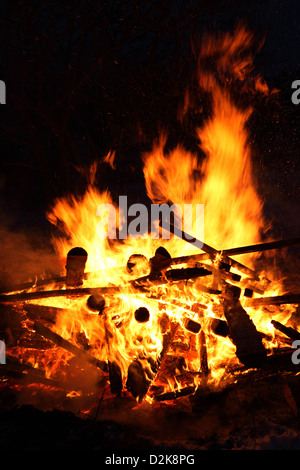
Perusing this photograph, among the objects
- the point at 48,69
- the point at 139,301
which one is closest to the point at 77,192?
the point at 48,69

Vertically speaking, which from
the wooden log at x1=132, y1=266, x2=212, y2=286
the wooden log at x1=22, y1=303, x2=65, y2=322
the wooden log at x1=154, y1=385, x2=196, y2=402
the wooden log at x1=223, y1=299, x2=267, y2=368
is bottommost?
the wooden log at x1=154, y1=385, x2=196, y2=402

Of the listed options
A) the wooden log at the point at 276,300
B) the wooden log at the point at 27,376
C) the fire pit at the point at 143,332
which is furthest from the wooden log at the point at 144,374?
the wooden log at the point at 276,300

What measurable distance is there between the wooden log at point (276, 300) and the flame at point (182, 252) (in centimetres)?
32

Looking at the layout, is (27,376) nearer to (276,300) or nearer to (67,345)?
(67,345)

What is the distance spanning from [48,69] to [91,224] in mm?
3504

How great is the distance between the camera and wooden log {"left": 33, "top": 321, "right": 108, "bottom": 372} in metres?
3.38

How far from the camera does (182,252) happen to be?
4945 millimetres

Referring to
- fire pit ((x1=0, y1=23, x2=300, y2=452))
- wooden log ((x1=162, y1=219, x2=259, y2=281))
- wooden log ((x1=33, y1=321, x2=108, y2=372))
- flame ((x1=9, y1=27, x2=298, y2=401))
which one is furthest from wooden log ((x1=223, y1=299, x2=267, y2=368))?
wooden log ((x1=33, y1=321, x2=108, y2=372))

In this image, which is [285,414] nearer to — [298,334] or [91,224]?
→ [298,334]

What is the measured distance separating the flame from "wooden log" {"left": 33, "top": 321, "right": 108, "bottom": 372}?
0.43 feet

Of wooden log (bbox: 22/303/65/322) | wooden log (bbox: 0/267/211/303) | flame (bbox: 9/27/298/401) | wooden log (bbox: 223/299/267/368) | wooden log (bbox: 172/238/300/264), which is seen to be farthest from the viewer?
wooden log (bbox: 172/238/300/264)

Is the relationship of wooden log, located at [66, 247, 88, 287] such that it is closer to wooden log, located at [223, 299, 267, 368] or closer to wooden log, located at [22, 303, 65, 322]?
wooden log, located at [22, 303, 65, 322]

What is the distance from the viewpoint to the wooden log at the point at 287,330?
338cm
